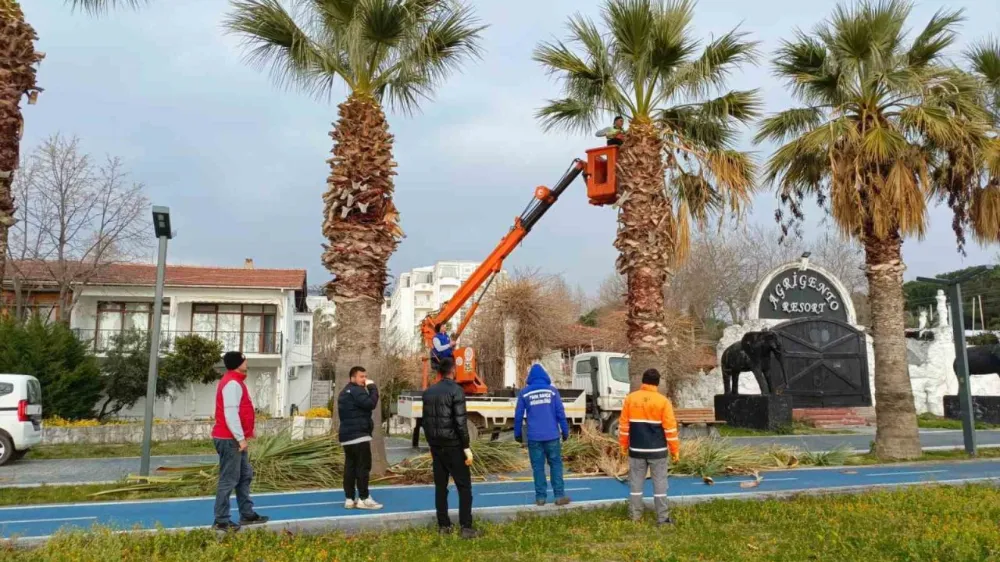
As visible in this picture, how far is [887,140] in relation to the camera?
1348 cm

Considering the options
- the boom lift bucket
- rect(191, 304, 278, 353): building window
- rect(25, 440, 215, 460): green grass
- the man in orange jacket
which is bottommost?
rect(25, 440, 215, 460): green grass

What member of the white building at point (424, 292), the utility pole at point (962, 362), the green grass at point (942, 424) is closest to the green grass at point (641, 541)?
the utility pole at point (962, 362)

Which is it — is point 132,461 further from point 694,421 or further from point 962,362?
point 962,362

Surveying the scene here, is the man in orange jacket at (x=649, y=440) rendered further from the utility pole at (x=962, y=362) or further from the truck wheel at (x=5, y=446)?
the truck wheel at (x=5, y=446)

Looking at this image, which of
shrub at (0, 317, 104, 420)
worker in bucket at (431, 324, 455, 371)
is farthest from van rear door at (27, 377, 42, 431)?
worker in bucket at (431, 324, 455, 371)

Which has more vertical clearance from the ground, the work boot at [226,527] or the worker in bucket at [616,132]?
the worker in bucket at [616,132]

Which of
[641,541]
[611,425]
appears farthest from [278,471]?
[611,425]

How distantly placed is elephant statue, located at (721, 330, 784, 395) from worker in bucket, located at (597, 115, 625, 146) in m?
12.4

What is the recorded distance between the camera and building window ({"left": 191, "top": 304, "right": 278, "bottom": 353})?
32.9 metres

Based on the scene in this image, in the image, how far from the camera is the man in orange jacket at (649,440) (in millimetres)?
8008

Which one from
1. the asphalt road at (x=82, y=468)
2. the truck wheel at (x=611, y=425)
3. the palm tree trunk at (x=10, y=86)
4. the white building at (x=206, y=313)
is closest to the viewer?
the palm tree trunk at (x=10, y=86)

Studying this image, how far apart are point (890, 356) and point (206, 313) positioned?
2874 centimetres

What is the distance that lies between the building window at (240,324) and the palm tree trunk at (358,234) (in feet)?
78.9

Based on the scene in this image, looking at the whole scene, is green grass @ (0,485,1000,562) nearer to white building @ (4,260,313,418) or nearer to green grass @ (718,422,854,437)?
green grass @ (718,422,854,437)
